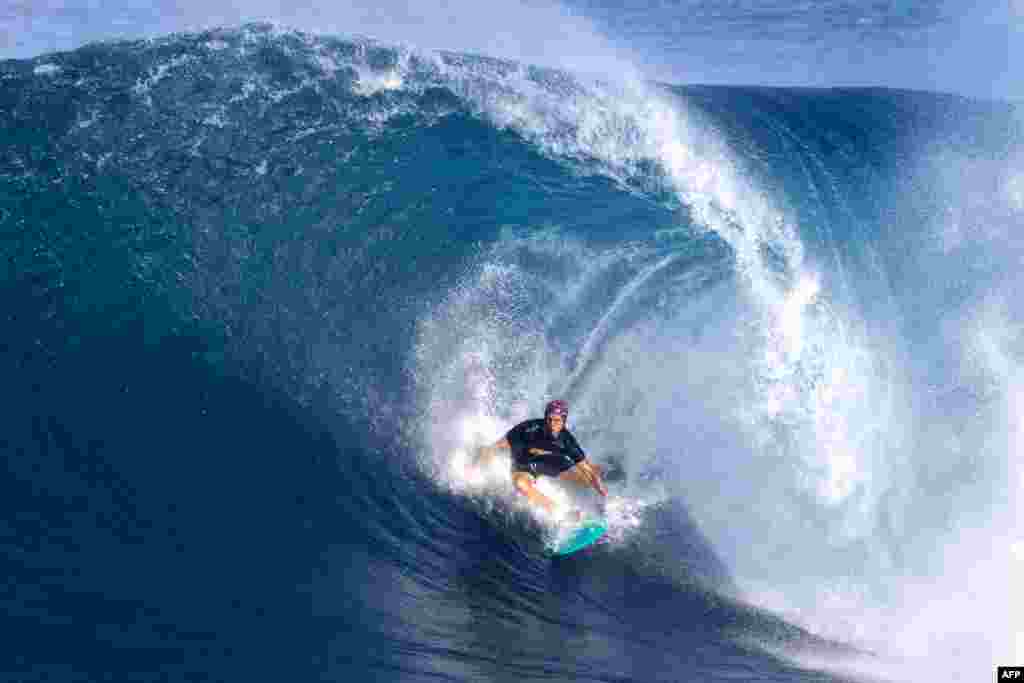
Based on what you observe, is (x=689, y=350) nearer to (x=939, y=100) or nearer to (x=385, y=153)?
(x=385, y=153)

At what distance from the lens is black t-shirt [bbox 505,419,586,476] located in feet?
28.4

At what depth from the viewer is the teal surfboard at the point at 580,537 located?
8141mm

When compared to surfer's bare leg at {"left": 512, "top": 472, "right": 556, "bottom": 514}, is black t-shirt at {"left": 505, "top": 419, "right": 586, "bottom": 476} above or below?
above

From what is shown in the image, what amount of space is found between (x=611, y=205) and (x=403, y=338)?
14.6 ft

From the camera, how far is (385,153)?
12945mm

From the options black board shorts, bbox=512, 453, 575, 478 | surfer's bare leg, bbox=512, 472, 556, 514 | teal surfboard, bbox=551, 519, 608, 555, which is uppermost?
black board shorts, bbox=512, 453, 575, 478

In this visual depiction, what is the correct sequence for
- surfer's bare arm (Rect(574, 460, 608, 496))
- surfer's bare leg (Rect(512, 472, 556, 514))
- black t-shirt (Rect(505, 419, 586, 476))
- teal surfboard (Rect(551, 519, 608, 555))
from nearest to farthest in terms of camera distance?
teal surfboard (Rect(551, 519, 608, 555))
surfer's bare leg (Rect(512, 472, 556, 514))
black t-shirt (Rect(505, 419, 586, 476))
surfer's bare arm (Rect(574, 460, 608, 496))

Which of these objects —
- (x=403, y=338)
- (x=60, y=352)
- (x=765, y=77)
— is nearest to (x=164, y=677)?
(x=60, y=352)

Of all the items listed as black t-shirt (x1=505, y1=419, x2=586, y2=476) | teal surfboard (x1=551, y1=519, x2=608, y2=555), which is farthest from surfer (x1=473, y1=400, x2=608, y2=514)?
teal surfboard (x1=551, y1=519, x2=608, y2=555)

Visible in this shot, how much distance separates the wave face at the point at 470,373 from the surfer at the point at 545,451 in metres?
0.53

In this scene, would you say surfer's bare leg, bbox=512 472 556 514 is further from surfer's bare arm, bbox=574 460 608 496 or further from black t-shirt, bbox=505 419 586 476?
surfer's bare arm, bbox=574 460 608 496

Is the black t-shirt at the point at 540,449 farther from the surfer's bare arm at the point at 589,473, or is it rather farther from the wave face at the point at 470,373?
the wave face at the point at 470,373

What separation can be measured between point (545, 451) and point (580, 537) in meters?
1.05

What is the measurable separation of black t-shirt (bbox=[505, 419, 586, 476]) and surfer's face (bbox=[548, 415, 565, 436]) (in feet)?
0.19
